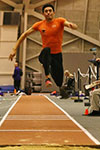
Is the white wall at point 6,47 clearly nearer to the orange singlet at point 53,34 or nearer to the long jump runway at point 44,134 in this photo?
the long jump runway at point 44,134

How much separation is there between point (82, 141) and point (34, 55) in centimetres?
1636

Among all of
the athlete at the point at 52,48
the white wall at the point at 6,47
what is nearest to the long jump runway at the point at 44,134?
the athlete at the point at 52,48

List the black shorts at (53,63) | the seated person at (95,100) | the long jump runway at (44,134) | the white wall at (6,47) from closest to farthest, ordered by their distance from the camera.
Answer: the long jump runway at (44,134)
the black shorts at (53,63)
the seated person at (95,100)
the white wall at (6,47)

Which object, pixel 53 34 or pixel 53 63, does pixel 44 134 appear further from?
pixel 53 34

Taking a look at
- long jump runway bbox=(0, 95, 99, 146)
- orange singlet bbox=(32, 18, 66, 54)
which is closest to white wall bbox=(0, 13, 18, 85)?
long jump runway bbox=(0, 95, 99, 146)

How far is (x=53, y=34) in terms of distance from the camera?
4004 mm

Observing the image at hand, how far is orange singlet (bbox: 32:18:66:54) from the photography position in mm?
3928

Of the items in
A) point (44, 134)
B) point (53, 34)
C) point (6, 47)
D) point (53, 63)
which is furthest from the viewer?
point (6, 47)

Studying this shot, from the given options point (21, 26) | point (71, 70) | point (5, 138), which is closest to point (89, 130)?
point (5, 138)

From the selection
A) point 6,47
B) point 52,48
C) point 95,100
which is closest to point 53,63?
point 52,48

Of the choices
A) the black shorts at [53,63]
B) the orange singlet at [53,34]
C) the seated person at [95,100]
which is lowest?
the seated person at [95,100]

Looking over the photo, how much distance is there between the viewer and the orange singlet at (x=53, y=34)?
393 centimetres

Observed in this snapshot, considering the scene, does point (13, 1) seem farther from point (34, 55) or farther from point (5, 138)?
point (5, 138)

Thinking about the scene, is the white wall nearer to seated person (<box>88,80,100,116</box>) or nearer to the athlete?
seated person (<box>88,80,100,116</box>)
